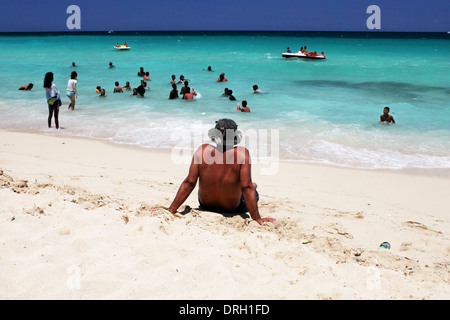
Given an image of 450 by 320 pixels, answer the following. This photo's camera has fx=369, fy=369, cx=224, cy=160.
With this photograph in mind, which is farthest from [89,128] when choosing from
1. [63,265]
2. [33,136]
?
[63,265]

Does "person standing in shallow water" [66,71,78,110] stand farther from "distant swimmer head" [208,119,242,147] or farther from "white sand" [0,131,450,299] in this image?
"distant swimmer head" [208,119,242,147]

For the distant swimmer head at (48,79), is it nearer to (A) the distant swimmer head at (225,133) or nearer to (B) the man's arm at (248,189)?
(A) the distant swimmer head at (225,133)

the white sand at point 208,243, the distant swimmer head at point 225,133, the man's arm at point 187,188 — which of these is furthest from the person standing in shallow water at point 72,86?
the distant swimmer head at point 225,133

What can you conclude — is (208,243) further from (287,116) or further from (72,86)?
(72,86)

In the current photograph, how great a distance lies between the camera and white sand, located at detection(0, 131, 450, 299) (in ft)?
8.28

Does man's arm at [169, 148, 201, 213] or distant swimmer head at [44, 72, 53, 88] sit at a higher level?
distant swimmer head at [44, 72, 53, 88]

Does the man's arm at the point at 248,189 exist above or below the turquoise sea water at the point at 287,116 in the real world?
below

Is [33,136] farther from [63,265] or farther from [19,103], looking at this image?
[63,265]

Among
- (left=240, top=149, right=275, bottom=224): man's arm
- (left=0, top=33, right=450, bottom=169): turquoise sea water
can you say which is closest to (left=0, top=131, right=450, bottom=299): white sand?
(left=240, top=149, right=275, bottom=224): man's arm

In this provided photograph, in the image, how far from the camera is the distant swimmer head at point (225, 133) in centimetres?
366

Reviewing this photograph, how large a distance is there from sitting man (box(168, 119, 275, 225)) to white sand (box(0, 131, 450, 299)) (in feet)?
0.74

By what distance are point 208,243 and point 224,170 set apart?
2.88 ft

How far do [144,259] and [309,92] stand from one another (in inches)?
546
